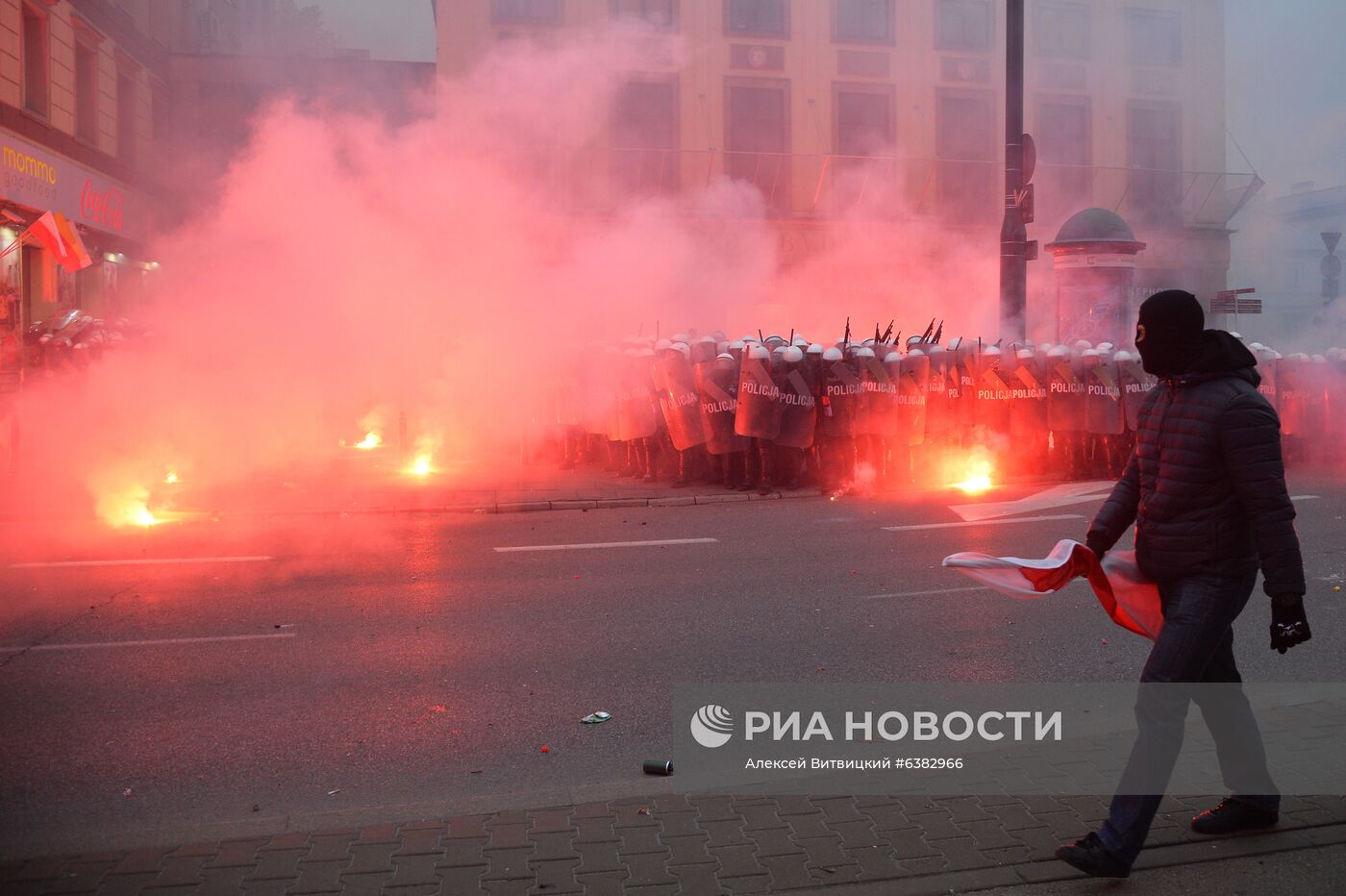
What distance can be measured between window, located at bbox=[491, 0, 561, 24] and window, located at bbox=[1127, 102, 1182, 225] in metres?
13.0

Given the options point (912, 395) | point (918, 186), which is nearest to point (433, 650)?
point (912, 395)

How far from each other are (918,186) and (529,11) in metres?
9.16

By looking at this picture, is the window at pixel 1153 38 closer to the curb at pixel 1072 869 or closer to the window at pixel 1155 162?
the window at pixel 1155 162

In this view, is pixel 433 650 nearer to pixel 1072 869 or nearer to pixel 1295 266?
pixel 1072 869

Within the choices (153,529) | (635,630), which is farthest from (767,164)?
(635,630)

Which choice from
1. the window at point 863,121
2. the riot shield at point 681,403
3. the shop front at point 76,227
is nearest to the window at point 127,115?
the shop front at point 76,227

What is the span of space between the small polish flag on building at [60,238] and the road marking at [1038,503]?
11470 millimetres

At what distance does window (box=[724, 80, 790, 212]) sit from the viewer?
25.5 m

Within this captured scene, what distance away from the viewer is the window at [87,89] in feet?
63.8

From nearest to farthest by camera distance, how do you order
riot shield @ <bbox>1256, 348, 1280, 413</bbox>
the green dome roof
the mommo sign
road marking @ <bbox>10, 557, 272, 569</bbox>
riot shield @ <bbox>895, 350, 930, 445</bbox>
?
road marking @ <bbox>10, 557, 272, 569</bbox> → riot shield @ <bbox>895, 350, 930, 445</bbox> → riot shield @ <bbox>1256, 348, 1280, 413</bbox> → the mommo sign → the green dome roof

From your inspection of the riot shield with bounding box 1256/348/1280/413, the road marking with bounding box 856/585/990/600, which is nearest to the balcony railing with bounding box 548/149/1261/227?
the riot shield with bounding box 1256/348/1280/413

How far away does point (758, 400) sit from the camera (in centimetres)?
1186

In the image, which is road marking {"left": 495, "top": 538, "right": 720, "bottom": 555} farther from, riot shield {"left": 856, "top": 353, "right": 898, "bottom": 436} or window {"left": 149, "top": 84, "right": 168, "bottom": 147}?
window {"left": 149, "top": 84, "right": 168, "bottom": 147}

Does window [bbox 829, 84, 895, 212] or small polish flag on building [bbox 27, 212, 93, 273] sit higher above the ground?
window [bbox 829, 84, 895, 212]
